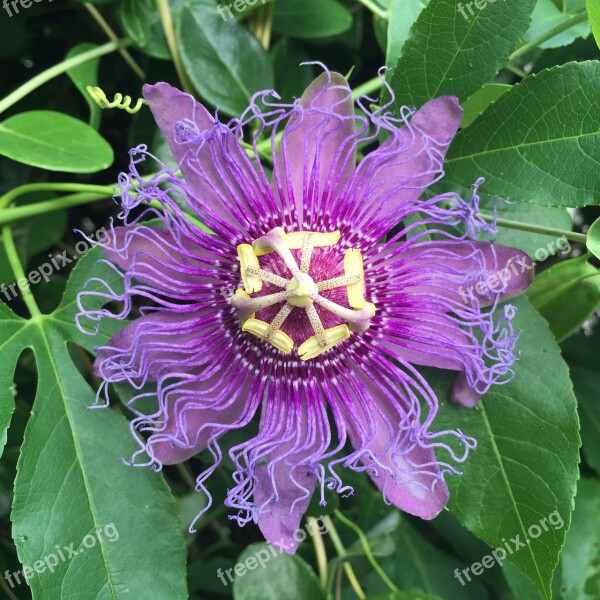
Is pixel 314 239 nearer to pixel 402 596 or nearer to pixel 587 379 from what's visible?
pixel 402 596

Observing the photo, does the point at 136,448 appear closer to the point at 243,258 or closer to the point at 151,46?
the point at 243,258

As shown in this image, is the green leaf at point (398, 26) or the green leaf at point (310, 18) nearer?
the green leaf at point (398, 26)

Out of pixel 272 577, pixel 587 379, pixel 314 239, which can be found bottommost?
pixel 587 379

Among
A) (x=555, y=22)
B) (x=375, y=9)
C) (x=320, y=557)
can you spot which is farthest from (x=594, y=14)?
(x=320, y=557)

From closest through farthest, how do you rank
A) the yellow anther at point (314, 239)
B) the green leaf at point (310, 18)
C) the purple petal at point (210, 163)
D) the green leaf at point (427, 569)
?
1. the purple petal at point (210, 163)
2. the yellow anther at point (314, 239)
3. the green leaf at point (310, 18)
4. the green leaf at point (427, 569)

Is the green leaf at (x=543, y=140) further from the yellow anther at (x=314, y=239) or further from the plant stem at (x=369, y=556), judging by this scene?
the plant stem at (x=369, y=556)

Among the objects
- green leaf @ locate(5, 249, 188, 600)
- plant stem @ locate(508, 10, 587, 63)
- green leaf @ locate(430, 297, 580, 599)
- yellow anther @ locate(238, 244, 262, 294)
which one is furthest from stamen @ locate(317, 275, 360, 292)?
plant stem @ locate(508, 10, 587, 63)

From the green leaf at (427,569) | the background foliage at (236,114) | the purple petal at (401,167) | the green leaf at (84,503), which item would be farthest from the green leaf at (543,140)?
the green leaf at (427,569)
